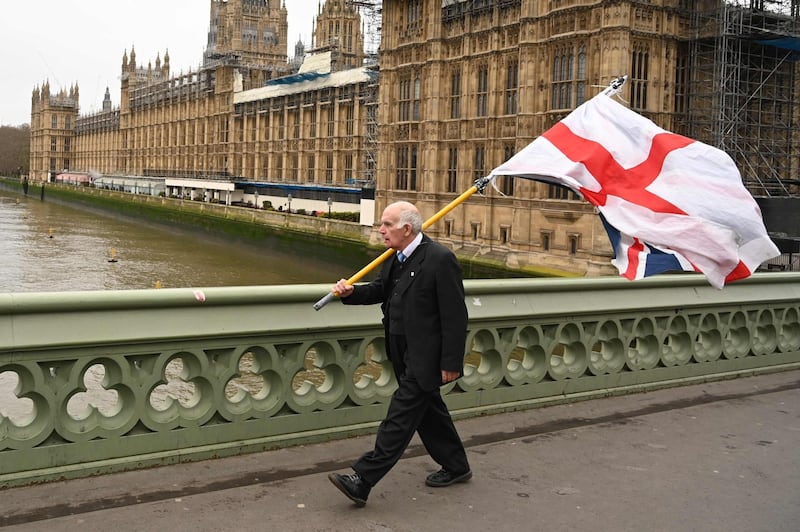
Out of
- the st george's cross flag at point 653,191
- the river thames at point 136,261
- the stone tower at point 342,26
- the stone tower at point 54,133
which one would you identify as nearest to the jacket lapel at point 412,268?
the st george's cross flag at point 653,191

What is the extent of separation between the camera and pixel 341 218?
55281 millimetres

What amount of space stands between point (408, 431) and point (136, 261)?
40.4 meters

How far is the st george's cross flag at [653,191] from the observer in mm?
5621

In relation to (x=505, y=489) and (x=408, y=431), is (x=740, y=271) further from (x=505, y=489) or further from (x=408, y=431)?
(x=408, y=431)

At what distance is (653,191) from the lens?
5762 millimetres

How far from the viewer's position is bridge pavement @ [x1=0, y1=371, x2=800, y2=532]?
4199mm

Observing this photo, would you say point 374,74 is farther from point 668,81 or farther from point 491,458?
point 491,458

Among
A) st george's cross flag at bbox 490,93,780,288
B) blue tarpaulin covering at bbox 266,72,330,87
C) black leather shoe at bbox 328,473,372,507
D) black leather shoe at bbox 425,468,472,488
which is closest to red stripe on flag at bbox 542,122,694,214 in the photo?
st george's cross flag at bbox 490,93,780,288

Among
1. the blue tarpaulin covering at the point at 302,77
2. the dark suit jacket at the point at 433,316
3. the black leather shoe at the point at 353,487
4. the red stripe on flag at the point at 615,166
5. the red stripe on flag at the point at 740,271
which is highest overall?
the blue tarpaulin covering at the point at 302,77

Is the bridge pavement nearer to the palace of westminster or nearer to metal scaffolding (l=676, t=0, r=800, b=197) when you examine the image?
the palace of westminster

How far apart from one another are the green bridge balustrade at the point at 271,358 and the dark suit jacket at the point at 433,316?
926mm

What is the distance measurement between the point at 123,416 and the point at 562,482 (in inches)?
93.5

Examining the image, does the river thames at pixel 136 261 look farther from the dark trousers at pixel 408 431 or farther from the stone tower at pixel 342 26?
the stone tower at pixel 342 26

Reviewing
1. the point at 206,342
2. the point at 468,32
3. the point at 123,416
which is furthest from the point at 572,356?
the point at 468,32
